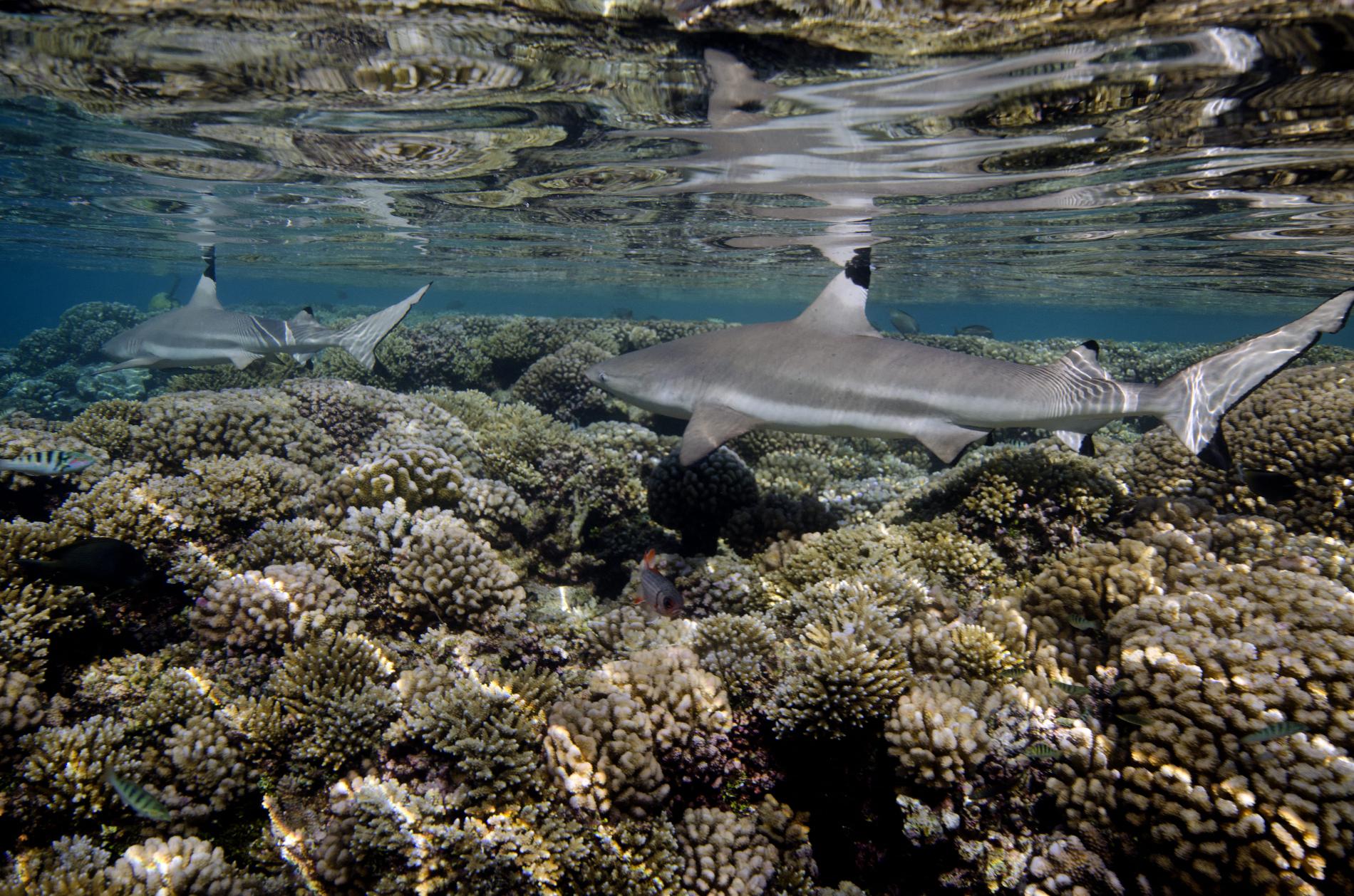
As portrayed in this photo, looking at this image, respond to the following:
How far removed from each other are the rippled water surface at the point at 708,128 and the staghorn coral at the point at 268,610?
6.33 m

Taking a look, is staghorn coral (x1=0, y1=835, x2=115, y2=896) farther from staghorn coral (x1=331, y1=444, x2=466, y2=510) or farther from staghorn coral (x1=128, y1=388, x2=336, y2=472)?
staghorn coral (x1=128, y1=388, x2=336, y2=472)

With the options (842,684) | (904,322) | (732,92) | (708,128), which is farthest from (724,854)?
(904,322)

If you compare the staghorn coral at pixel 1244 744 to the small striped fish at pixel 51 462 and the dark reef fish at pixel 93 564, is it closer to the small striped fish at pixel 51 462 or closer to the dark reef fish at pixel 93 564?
the dark reef fish at pixel 93 564

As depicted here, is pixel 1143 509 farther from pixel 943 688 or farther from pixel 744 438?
pixel 744 438

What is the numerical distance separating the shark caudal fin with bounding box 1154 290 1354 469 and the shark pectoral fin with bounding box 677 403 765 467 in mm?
3778

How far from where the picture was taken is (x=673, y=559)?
5.50m

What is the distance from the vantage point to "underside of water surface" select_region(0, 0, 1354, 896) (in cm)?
315

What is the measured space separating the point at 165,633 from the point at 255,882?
101 inches

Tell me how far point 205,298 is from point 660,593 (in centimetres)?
1167

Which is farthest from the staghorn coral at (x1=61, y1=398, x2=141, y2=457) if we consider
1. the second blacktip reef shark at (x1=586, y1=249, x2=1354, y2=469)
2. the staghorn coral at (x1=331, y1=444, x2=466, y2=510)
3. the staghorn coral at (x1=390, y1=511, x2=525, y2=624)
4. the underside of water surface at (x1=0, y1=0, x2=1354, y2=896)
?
the second blacktip reef shark at (x1=586, y1=249, x2=1354, y2=469)

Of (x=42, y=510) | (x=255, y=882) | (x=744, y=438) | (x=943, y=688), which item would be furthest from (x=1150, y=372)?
(x=42, y=510)

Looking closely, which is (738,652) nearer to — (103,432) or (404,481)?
(404,481)

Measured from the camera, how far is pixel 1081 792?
9.78 feet

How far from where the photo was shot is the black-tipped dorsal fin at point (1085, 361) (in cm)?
534
